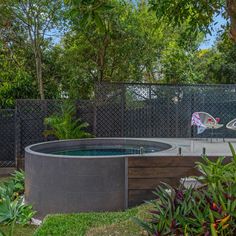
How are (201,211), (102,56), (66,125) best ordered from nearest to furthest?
(201,211)
(66,125)
(102,56)

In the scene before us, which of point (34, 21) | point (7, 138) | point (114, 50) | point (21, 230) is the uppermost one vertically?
point (34, 21)

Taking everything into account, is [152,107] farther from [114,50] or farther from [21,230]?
[21,230]

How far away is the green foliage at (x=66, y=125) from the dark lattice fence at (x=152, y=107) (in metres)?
0.52

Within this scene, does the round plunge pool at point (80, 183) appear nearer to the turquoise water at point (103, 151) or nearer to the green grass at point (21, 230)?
the green grass at point (21, 230)

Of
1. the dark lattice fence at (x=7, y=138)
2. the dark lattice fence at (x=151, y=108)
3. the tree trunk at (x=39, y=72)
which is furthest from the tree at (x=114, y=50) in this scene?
the dark lattice fence at (x=7, y=138)

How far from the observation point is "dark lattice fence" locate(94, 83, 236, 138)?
8453 mm

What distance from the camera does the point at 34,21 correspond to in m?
8.96

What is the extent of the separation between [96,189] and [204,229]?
2.71 meters

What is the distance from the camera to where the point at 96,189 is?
476 centimetres

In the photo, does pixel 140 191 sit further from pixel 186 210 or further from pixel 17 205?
pixel 186 210

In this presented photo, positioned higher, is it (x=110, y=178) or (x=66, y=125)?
(x=66, y=125)

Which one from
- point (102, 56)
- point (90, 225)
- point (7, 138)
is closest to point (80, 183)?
point (90, 225)

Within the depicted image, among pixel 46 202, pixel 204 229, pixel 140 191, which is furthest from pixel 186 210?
pixel 46 202

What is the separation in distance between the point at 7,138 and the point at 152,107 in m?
3.71
